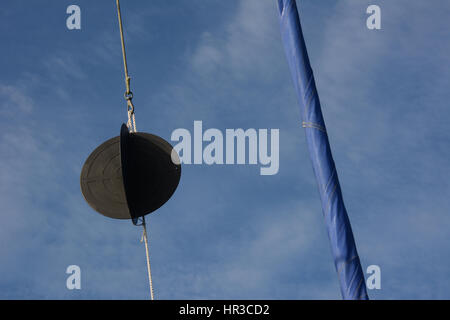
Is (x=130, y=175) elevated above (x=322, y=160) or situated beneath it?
elevated above

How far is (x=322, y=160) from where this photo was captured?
404 inches

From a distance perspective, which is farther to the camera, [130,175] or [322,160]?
[130,175]

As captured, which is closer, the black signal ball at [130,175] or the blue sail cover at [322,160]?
the blue sail cover at [322,160]

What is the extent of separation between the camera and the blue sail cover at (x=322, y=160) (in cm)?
962

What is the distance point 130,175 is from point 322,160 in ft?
11.8

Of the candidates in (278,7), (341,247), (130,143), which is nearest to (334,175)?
(341,247)

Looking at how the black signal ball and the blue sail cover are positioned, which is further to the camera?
the black signal ball

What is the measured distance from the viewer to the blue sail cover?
31.6 feet

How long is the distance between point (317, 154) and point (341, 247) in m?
1.46

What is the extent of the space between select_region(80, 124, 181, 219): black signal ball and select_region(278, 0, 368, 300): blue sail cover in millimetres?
3024

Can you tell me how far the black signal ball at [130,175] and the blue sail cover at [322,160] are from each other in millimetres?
3024
